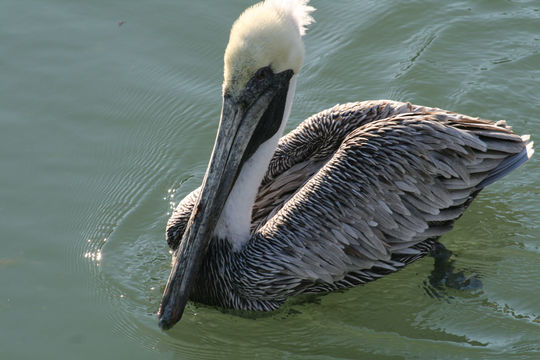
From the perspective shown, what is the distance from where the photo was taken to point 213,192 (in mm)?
5746

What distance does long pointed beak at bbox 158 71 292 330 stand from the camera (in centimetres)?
574

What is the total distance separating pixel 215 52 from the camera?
888cm

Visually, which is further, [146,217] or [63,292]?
[146,217]

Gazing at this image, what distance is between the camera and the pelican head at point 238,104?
561cm

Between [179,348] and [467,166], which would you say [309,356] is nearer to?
[179,348]

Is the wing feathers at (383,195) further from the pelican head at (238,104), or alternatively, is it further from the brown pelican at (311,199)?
the pelican head at (238,104)

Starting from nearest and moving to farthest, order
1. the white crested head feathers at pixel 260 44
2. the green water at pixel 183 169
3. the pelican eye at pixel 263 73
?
the white crested head feathers at pixel 260 44 → the pelican eye at pixel 263 73 → the green water at pixel 183 169

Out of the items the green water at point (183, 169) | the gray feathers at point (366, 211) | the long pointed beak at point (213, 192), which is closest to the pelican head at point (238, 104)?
the long pointed beak at point (213, 192)

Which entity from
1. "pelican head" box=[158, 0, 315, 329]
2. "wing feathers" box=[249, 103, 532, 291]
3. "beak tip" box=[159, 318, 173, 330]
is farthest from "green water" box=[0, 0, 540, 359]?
"pelican head" box=[158, 0, 315, 329]

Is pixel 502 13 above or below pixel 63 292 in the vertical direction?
above

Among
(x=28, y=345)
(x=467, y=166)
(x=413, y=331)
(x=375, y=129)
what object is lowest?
(x=413, y=331)

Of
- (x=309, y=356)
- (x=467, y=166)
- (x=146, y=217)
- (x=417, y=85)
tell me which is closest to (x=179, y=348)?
(x=309, y=356)

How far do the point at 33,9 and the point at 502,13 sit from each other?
5573mm

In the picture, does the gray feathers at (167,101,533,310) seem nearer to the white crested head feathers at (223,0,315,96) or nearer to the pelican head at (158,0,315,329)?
the pelican head at (158,0,315,329)
